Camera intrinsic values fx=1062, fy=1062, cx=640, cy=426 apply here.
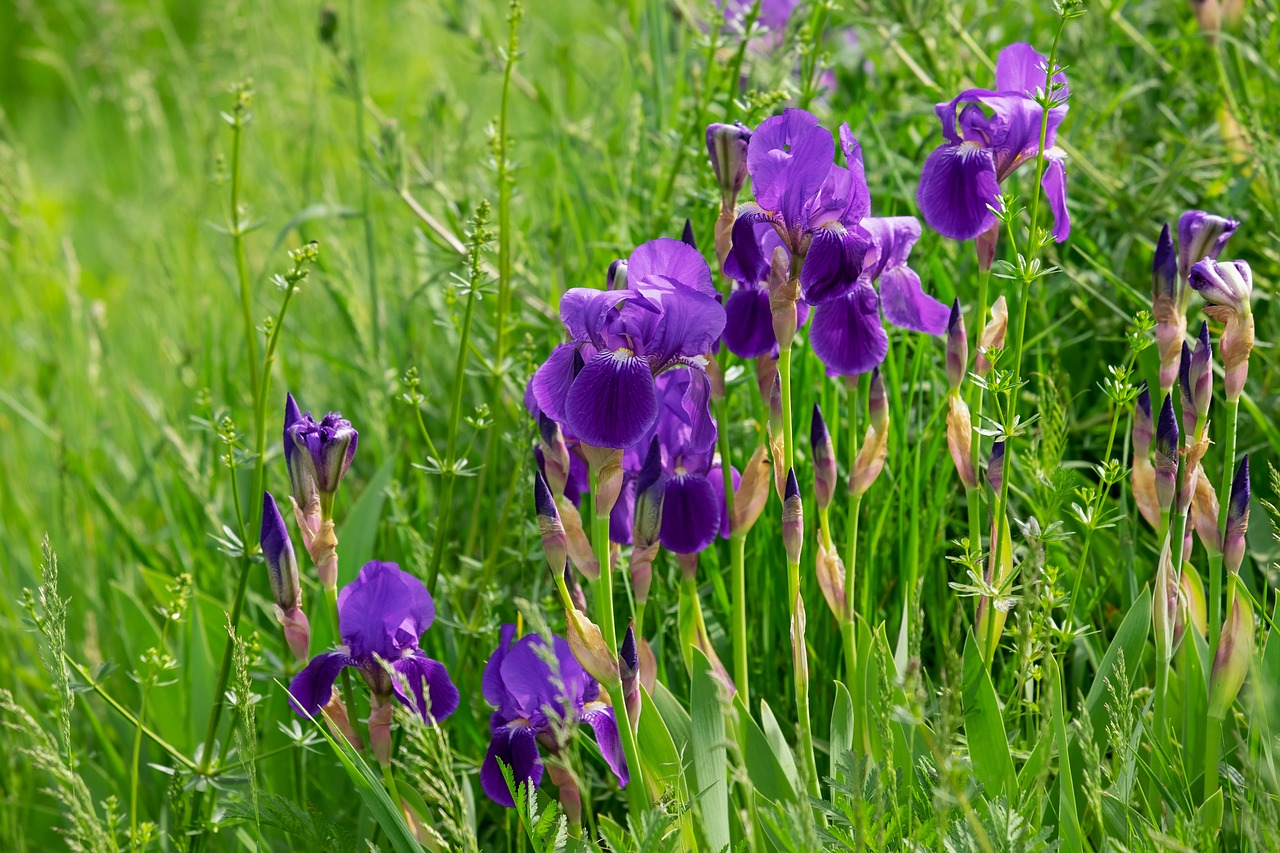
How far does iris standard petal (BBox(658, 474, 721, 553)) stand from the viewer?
1.57 meters

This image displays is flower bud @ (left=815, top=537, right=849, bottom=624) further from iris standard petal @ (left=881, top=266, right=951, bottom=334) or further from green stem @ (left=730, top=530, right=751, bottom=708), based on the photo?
iris standard petal @ (left=881, top=266, right=951, bottom=334)

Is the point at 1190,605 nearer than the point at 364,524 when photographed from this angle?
Yes

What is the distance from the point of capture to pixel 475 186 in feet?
9.55

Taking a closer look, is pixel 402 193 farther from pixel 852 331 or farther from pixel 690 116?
pixel 852 331

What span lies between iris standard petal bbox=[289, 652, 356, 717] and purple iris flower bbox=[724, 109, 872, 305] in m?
0.79

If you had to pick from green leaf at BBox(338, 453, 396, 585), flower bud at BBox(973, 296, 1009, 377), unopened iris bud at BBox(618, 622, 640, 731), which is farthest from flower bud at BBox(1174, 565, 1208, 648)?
green leaf at BBox(338, 453, 396, 585)

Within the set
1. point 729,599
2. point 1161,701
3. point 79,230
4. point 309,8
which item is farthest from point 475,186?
point 79,230

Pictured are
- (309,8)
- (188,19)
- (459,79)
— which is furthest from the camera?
(188,19)

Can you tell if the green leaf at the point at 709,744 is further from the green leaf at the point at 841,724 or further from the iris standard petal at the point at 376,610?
the iris standard petal at the point at 376,610

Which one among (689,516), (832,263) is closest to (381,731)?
(689,516)

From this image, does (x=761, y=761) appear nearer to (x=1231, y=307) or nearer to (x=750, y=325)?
(x=750, y=325)

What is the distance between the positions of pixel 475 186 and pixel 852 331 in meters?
1.64

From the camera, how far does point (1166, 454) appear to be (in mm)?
1473

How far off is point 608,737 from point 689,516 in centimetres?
34
